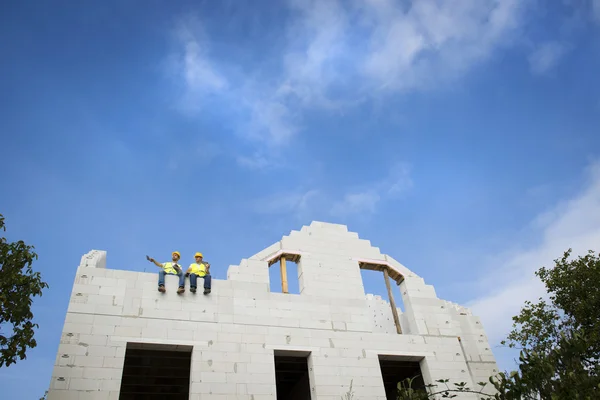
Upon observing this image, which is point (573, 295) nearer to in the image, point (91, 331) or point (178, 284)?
point (178, 284)

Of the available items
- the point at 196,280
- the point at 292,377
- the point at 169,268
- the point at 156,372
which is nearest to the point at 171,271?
the point at 169,268

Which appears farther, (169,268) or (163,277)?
(169,268)

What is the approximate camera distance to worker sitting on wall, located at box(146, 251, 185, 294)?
15.7 m

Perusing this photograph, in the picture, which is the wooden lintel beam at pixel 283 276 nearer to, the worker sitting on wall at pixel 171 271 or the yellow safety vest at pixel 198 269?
the yellow safety vest at pixel 198 269

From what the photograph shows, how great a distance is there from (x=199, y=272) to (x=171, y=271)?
Answer: 101 cm

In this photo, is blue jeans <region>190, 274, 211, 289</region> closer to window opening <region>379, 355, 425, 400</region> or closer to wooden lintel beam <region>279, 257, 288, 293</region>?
wooden lintel beam <region>279, 257, 288, 293</region>

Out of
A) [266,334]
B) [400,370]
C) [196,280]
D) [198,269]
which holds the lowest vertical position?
[400,370]

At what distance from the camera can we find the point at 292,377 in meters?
21.0

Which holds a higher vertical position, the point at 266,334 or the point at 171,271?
the point at 171,271

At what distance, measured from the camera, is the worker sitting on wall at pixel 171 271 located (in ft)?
51.5

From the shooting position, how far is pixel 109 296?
15.0 meters

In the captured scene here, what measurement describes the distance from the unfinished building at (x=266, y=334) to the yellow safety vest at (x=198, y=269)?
2.32 ft

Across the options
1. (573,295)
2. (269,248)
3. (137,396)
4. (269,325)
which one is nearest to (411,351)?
(269,325)

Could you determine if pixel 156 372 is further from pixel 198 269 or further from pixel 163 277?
pixel 198 269
